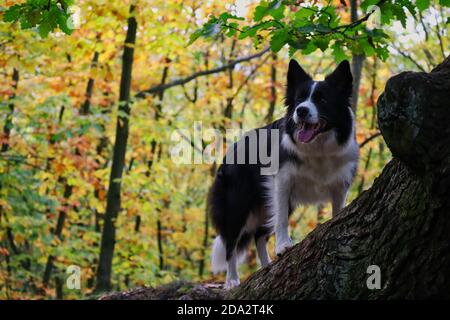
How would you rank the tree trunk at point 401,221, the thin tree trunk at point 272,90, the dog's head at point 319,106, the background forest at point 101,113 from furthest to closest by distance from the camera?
the thin tree trunk at point 272,90 → the background forest at point 101,113 → the dog's head at point 319,106 → the tree trunk at point 401,221

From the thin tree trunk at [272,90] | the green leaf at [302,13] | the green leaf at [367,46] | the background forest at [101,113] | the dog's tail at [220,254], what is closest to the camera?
the green leaf at [302,13]

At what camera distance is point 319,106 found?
4.71m

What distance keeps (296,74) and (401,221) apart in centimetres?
264

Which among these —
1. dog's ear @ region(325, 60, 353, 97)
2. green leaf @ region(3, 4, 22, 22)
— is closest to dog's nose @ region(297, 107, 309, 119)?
dog's ear @ region(325, 60, 353, 97)

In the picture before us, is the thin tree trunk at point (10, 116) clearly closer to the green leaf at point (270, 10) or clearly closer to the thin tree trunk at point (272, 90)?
the thin tree trunk at point (272, 90)

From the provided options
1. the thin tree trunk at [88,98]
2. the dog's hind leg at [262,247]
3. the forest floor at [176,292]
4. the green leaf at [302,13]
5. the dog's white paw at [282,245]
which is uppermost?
the thin tree trunk at [88,98]

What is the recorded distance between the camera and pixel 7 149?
39.0 ft

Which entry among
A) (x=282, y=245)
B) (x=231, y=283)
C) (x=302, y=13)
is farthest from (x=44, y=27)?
(x=231, y=283)

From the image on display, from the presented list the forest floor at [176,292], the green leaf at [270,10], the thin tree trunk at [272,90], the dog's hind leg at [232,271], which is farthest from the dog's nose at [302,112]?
the thin tree trunk at [272,90]

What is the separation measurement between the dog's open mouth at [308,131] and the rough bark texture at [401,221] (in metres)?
1.55

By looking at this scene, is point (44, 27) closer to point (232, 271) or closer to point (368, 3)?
point (368, 3)

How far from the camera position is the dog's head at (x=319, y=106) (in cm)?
466

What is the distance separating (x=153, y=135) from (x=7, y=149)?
11.0 feet

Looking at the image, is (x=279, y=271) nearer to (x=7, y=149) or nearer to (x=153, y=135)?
(x=153, y=135)
